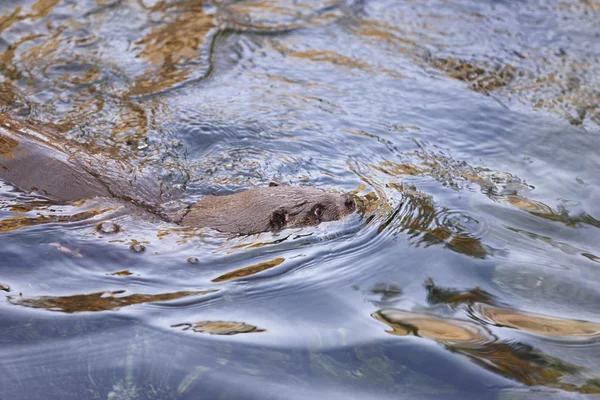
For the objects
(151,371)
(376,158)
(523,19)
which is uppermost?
(523,19)

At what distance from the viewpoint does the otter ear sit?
421 centimetres

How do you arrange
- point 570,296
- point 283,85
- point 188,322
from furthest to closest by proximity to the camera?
1. point 283,85
2. point 570,296
3. point 188,322

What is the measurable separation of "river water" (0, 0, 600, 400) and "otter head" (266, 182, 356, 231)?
77 mm

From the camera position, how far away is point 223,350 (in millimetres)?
3145

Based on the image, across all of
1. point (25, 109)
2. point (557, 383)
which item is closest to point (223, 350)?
point (557, 383)

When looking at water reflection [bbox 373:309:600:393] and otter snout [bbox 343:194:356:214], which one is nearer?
water reflection [bbox 373:309:600:393]

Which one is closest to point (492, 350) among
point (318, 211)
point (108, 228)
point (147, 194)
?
point (318, 211)

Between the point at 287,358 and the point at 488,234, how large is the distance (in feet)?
6.29

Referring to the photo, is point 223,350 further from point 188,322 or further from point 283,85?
point 283,85

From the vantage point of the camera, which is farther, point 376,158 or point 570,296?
point 376,158

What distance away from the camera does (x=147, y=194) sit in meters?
4.57

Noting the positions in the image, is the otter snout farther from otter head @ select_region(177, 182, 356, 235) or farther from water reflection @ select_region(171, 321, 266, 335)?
water reflection @ select_region(171, 321, 266, 335)

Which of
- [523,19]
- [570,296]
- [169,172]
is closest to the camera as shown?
[570,296]

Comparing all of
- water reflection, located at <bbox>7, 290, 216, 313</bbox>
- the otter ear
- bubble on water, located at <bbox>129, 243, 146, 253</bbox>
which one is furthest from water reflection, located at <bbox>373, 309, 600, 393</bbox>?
bubble on water, located at <bbox>129, 243, 146, 253</bbox>
